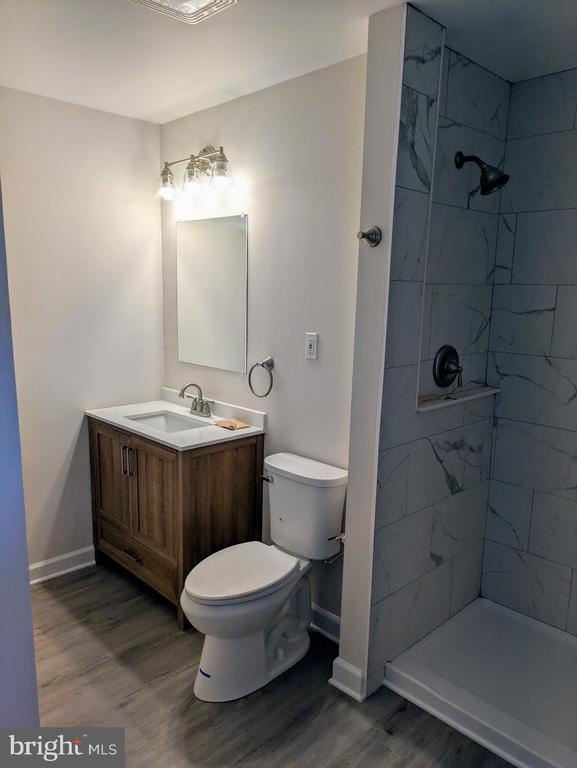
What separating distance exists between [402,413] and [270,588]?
32.4 inches

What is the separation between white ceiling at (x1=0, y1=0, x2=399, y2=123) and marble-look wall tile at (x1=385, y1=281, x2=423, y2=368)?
2.95 ft

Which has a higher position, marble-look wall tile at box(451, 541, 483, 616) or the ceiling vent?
the ceiling vent

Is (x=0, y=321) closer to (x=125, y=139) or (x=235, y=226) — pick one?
(x=235, y=226)

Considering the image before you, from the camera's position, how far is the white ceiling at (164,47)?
1793 millimetres

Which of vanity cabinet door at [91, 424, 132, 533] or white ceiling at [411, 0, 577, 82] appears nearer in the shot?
white ceiling at [411, 0, 577, 82]

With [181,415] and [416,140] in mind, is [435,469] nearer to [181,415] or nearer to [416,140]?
[416,140]

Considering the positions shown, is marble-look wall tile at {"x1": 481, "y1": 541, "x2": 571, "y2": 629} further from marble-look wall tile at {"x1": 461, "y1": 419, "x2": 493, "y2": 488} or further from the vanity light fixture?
the vanity light fixture

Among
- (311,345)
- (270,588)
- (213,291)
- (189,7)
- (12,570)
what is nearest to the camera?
(12,570)

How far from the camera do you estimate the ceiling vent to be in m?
1.70

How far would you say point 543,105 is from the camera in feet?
7.50

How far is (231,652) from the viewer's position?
2.11m

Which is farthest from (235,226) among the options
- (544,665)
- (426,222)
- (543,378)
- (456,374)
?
(544,665)

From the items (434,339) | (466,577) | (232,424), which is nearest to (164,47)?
(434,339)

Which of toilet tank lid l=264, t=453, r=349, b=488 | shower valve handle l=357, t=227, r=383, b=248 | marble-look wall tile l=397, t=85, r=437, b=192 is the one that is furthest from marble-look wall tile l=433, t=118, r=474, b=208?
toilet tank lid l=264, t=453, r=349, b=488
